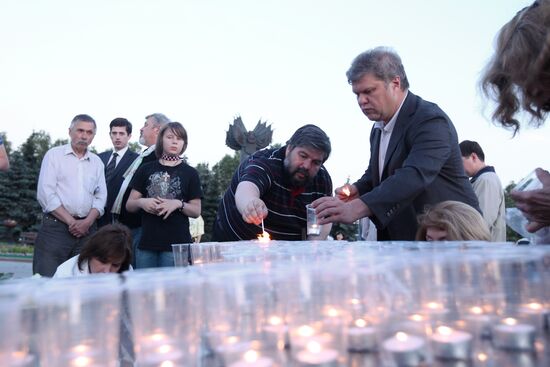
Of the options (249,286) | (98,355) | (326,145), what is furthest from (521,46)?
(326,145)

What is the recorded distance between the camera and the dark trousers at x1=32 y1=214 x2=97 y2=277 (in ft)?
13.6

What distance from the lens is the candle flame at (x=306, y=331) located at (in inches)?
33.9

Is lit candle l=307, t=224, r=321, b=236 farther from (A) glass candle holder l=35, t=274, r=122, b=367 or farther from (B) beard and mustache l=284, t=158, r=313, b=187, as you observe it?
(A) glass candle holder l=35, t=274, r=122, b=367

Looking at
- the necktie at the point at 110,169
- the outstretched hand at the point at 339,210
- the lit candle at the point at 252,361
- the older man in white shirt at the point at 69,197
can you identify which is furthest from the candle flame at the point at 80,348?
the necktie at the point at 110,169

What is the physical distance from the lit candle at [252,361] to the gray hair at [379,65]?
1972 millimetres

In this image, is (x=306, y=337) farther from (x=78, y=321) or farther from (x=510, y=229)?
(x=510, y=229)

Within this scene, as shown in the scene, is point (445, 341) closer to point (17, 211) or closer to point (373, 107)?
point (373, 107)

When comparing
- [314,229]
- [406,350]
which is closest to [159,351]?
[406,350]

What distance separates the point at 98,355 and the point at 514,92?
1362 millimetres

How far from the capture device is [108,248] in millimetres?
2430

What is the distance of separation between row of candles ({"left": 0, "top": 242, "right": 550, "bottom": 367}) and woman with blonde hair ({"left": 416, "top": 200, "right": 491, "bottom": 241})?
3.91 ft

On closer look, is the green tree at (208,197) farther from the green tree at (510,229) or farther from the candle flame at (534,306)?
the candle flame at (534,306)

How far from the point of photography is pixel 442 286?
906 mm

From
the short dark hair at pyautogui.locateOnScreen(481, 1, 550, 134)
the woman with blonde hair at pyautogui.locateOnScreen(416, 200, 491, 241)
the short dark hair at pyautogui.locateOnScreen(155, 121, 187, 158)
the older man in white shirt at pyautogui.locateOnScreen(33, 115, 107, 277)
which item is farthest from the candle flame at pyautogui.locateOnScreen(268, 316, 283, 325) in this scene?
the older man in white shirt at pyautogui.locateOnScreen(33, 115, 107, 277)
